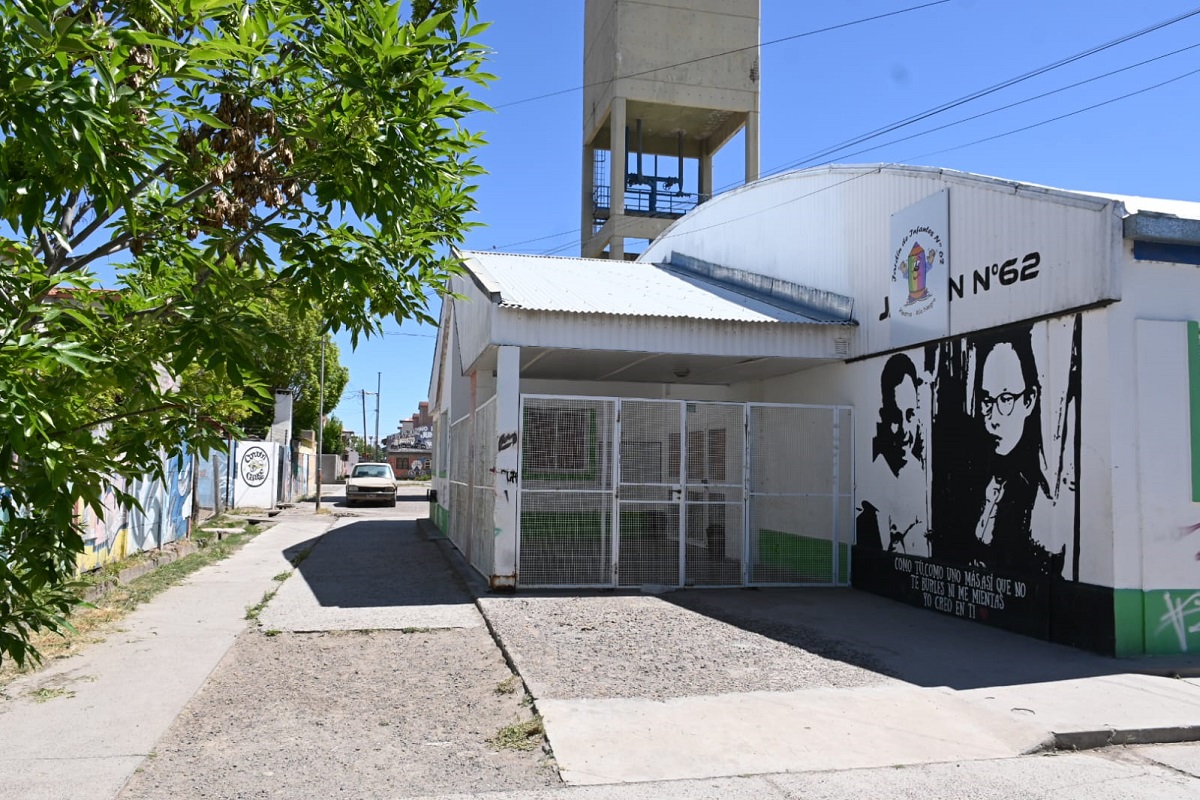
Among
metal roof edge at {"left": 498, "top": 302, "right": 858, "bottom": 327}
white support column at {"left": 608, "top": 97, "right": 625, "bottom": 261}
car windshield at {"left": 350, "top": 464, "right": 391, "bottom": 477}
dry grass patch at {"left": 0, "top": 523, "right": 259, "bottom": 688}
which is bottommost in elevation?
dry grass patch at {"left": 0, "top": 523, "right": 259, "bottom": 688}

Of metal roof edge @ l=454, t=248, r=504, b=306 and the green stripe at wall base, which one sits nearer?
the green stripe at wall base

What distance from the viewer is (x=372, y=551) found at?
58.2 feet

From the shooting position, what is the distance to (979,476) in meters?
10.2

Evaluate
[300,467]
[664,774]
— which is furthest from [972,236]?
[300,467]

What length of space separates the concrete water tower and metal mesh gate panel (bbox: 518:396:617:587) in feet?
61.1

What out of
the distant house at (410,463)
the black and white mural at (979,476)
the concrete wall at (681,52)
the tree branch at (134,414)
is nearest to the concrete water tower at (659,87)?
the concrete wall at (681,52)

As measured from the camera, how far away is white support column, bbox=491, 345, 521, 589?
1154cm

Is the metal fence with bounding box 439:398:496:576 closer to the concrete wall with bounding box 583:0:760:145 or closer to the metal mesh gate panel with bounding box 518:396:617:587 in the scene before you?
the metal mesh gate panel with bounding box 518:396:617:587

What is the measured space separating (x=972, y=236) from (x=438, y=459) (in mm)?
16712

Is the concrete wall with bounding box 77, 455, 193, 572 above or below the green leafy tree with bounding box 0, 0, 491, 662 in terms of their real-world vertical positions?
below

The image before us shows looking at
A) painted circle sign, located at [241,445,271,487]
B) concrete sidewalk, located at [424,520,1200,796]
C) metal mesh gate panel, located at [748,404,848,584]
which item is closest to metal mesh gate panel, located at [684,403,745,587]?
metal mesh gate panel, located at [748,404,848,584]

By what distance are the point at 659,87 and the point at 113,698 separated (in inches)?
1017

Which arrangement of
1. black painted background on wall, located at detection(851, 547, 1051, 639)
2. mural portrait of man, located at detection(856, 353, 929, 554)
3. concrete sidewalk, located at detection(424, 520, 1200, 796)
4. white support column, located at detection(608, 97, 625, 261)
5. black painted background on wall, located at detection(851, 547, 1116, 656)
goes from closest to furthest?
concrete sidewalk, located at detection(424, 520, 1200, 796), black painted background on wall, located at detection(851, 547, 1116, 656), black painted background on wall, located at detection(851, 547, 1051, 639), mural portrait of man, located at detection(856, 353, 929, 554), white support column, located at detection(608, 97, 625, 261)

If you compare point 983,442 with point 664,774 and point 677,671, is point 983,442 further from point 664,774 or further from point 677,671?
point 664,774
